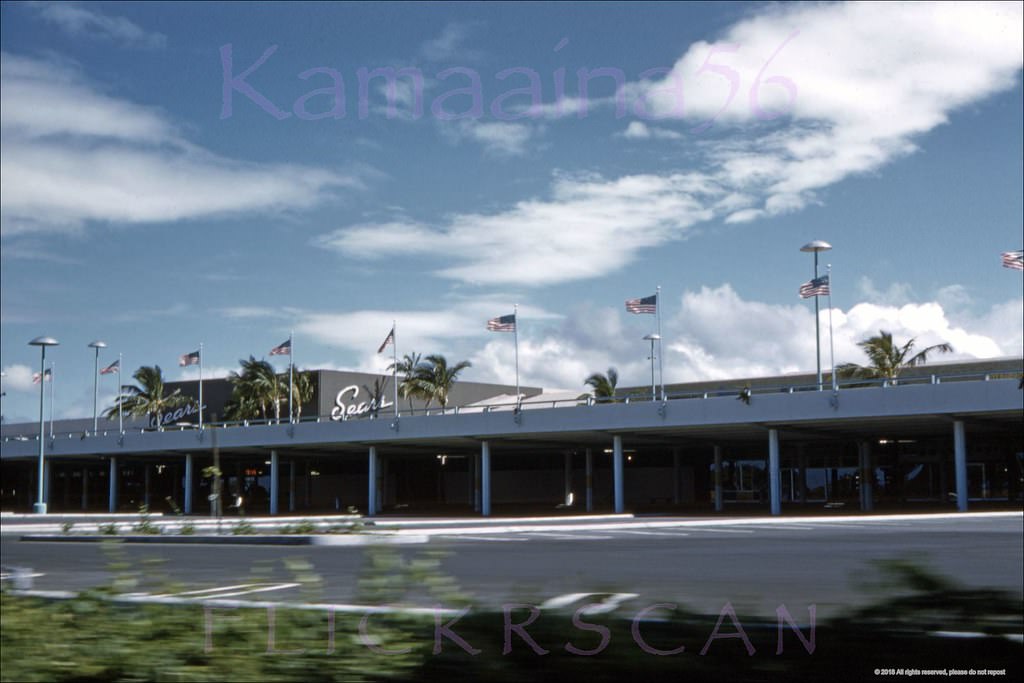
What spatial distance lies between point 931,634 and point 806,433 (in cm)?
4748

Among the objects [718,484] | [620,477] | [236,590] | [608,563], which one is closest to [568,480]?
[718,484]

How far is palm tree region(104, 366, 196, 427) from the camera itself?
82375mm

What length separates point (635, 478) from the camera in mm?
67875

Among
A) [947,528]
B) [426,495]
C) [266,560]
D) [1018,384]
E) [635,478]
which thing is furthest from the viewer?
[426,495]

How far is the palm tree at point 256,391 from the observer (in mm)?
74312

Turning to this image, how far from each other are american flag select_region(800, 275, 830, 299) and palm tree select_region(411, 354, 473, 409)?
33559 millimetres

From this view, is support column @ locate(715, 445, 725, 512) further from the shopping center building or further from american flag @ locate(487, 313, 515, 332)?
american flag @ locate(487, 313, 515, 332)

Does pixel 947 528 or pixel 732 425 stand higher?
pixel 732 425

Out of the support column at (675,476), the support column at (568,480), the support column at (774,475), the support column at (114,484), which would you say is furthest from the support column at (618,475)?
the support column at (114,484)

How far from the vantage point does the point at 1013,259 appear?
36625 mm

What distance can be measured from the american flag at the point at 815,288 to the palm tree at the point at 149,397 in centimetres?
5290

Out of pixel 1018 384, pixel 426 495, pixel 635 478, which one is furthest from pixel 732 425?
pixel 426 495

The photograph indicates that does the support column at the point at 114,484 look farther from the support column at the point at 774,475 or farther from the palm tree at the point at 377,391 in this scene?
the support column at the point at 774,475

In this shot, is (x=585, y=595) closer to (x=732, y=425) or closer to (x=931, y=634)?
(x=931, y=634)
